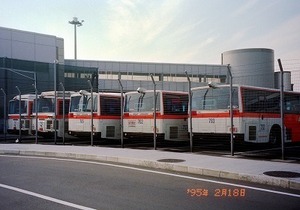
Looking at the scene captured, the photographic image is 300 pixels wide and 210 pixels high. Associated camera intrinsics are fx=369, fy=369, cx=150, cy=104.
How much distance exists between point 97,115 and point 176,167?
897cm

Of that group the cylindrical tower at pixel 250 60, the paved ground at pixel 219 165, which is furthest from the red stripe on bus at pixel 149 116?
the cylindrical tower at pixel 250 60

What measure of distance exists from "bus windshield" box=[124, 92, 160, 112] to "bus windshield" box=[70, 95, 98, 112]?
1.95m

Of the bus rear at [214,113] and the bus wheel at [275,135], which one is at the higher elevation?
the bus rear at [214,113]

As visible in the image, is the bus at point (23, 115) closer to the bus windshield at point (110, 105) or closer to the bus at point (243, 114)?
the bus windshield at point (110, 105)

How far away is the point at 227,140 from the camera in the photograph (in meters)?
14.5

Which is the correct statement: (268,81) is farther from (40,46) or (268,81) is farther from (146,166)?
(146,166)

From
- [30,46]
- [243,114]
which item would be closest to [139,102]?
[243,114]

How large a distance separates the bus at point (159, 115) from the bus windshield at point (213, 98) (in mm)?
1518

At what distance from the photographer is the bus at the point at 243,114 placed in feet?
46.0

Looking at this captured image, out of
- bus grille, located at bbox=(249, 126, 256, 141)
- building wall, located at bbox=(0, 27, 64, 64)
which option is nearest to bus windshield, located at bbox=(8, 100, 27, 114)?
bus grille, located at bbox=(249, 126, 256, 141)

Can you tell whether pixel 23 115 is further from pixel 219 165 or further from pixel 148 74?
pixel 148 74

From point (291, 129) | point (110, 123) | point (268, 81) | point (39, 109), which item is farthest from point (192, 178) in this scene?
point (268, 81)

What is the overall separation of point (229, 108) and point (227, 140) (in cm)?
130

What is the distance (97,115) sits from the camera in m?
18.9
